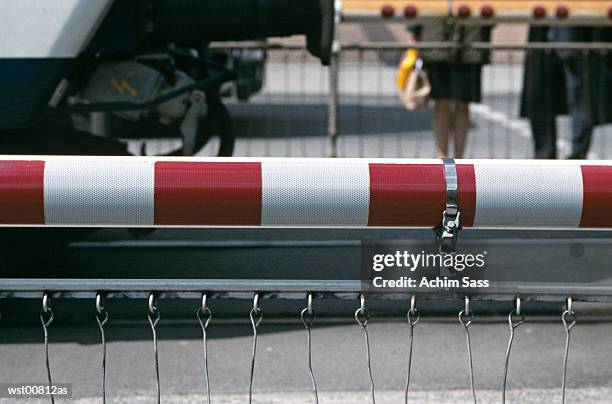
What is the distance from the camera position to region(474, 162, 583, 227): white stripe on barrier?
331cm

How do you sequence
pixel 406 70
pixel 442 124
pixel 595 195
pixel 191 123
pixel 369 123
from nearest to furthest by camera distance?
1. pixel 595 195
2. pixel 191 123
3. pixel 406 70
4. pixel 442 124
5. pixel 369 123

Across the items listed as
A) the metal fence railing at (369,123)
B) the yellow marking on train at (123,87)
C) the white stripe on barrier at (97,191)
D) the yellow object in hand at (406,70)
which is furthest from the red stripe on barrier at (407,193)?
the yellow object in hand at (406,70)

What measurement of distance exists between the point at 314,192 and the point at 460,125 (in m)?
6.75

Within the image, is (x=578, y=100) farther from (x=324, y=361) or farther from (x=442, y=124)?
(x=324, y=361)

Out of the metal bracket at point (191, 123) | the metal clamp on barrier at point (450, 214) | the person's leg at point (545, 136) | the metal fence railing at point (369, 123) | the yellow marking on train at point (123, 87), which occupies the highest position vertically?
the metal clamp on barrier at point (450, 214)

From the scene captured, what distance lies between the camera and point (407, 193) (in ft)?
10.9

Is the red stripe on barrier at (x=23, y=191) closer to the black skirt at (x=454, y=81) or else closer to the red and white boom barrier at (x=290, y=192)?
the red and white boom barrier at (x=290, y=192)

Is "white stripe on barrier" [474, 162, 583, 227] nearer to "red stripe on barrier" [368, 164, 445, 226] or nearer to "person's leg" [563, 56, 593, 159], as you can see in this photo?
"red stripe on barrier" [368, 164, 445, 226]

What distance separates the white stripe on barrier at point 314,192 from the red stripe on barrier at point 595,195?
21.7 inches

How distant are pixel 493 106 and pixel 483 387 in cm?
1248

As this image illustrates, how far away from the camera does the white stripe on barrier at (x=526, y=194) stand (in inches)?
130

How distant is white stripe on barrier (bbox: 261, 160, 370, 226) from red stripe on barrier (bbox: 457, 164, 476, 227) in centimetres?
23

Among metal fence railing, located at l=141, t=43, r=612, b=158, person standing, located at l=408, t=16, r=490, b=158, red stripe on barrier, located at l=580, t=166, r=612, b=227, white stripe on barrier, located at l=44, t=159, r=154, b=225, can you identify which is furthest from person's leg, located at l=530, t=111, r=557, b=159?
white stripe on barrier, located at l=44, t=159, r=154, b=225

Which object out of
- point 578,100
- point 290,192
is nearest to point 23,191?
point 290,192
